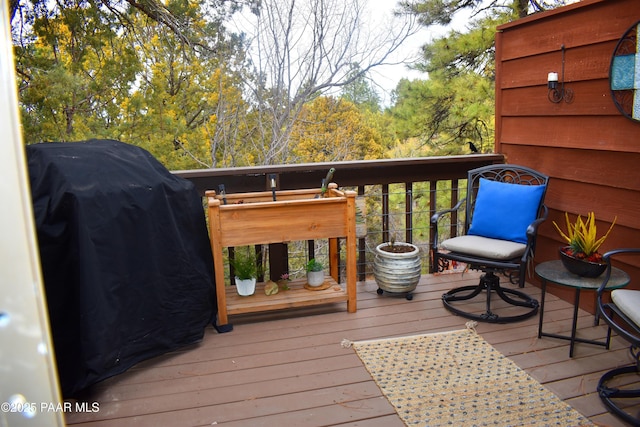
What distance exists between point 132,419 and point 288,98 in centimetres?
654

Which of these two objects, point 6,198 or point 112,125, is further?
point 112,125

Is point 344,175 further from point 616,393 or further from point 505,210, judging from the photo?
point 616,393

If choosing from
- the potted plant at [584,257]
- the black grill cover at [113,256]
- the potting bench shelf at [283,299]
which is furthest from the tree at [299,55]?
the potted plant at [584,257]

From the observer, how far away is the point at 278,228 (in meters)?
2.84

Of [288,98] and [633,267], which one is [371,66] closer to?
[288,98]

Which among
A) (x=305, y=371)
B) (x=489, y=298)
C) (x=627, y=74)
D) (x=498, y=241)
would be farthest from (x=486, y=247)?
(x=305, y=371)

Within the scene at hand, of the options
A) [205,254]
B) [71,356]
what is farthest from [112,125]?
[71,356]

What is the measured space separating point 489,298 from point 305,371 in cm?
118

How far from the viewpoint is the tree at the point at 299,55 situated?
771 cm

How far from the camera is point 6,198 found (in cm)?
51

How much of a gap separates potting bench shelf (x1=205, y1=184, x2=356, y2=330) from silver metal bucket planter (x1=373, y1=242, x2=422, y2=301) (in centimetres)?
28

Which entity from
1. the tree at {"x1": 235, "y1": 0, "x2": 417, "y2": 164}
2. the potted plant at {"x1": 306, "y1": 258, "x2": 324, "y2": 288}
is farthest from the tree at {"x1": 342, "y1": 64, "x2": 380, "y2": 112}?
the potted plant at {"x1": 306, "y1": 258, "x2": 324, "y2": 288}

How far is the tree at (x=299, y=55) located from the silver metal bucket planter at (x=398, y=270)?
5.17 m

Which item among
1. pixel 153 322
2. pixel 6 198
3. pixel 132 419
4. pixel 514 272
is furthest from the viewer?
pixel 514 272
